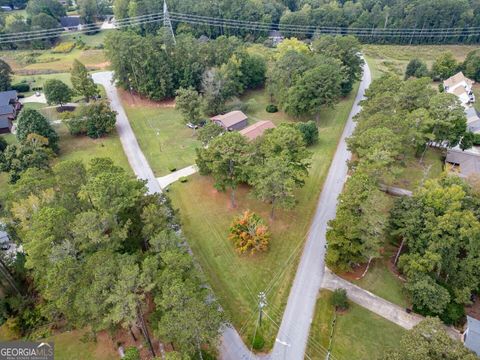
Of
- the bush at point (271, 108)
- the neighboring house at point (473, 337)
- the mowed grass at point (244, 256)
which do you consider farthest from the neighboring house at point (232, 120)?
the neighboring house at point (473, 337)

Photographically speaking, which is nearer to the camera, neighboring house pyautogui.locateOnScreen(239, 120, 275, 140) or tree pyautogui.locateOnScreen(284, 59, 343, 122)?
neighboring house pyautogui.locateOnScreen(239, 120, 275, 140)

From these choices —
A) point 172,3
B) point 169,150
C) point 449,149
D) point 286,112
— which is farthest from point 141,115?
point 172,3

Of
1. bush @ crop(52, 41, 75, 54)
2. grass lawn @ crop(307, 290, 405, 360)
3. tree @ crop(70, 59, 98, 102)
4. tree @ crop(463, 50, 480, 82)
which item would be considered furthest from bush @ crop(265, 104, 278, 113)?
bush @ crop(52, 41, 75, 54)

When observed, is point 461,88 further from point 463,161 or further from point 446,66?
point 463,161

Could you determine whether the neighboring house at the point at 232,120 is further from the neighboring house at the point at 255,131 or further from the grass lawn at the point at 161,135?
the grass lawn at the point at 161,135

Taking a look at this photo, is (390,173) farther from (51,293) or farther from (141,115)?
(141,115)

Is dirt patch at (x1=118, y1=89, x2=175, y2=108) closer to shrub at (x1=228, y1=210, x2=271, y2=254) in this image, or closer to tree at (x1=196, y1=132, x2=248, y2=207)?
tree at (x1=196, y1=132, x2=248, y2=207)
